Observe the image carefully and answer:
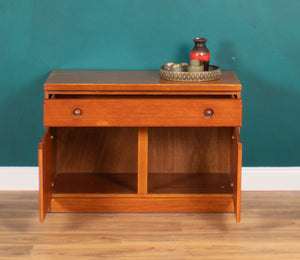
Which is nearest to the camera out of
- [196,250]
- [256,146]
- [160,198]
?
[196,250]

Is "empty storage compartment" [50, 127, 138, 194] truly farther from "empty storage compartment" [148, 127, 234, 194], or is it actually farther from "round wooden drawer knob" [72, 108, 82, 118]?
"round wooden drawer knob" [72, 108, 82, 118]

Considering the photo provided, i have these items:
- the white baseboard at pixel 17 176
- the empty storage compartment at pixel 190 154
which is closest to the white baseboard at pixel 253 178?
the white baseboard at pixel 17 176

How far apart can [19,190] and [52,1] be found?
3.26ft

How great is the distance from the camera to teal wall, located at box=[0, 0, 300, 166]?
9.73ft

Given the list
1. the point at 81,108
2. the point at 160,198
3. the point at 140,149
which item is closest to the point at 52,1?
the point at 81,108

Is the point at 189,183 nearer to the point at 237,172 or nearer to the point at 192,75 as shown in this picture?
the point at 237,172

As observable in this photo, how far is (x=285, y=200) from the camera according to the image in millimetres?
3029

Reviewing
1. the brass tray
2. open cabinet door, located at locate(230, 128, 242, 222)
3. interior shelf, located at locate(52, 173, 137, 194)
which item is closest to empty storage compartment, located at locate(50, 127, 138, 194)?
interior shelf, located at locate(52, 173, 137, 194)

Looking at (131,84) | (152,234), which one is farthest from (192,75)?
(152,234)

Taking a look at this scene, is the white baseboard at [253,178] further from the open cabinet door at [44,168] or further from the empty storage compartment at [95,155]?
the open cabinet door at [44,168]

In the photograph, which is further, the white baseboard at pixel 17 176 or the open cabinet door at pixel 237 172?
the white baseboard at pixel 17 176

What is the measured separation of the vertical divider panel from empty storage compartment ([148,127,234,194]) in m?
0.20

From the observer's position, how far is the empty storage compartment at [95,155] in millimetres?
3049

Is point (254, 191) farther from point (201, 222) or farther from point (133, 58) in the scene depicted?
point (133, 58)
